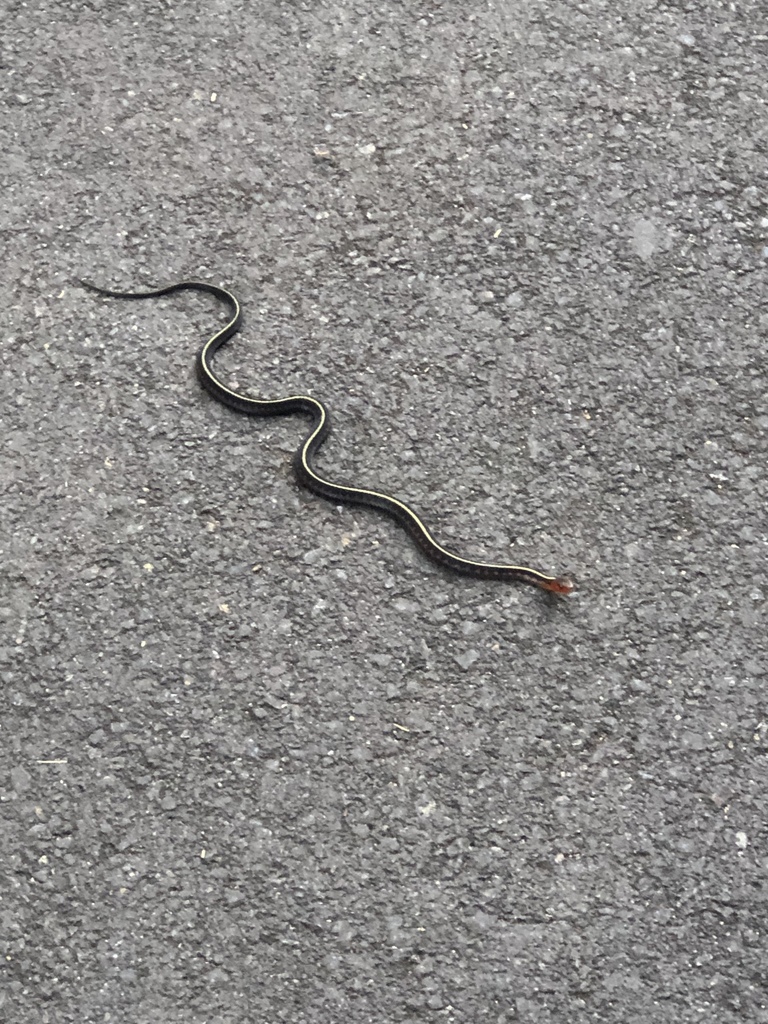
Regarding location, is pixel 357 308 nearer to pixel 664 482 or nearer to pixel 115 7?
pixel 664 482

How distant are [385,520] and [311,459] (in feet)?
1.15

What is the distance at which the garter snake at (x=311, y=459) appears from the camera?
14.4ft

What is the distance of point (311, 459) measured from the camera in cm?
466

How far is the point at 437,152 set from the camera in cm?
557

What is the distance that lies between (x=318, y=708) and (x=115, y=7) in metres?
3.60

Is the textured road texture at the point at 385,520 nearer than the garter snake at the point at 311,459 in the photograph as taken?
Yes

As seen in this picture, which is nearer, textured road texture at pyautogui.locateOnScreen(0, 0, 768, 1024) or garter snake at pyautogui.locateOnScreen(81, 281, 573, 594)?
textured road texture at pyautogui.locateOnScreen(0, 0, 768, 1024)

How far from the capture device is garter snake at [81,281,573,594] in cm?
440

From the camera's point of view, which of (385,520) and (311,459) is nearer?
(385,520)

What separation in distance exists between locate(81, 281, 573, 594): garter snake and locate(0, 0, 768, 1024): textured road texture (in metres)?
0.06

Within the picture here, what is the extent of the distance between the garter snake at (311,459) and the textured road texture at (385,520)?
0.06 metres

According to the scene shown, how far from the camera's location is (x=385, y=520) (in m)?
4.56

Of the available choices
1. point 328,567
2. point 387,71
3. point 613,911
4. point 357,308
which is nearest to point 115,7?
point 387,71

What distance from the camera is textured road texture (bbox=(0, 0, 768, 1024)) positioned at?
147 inches
